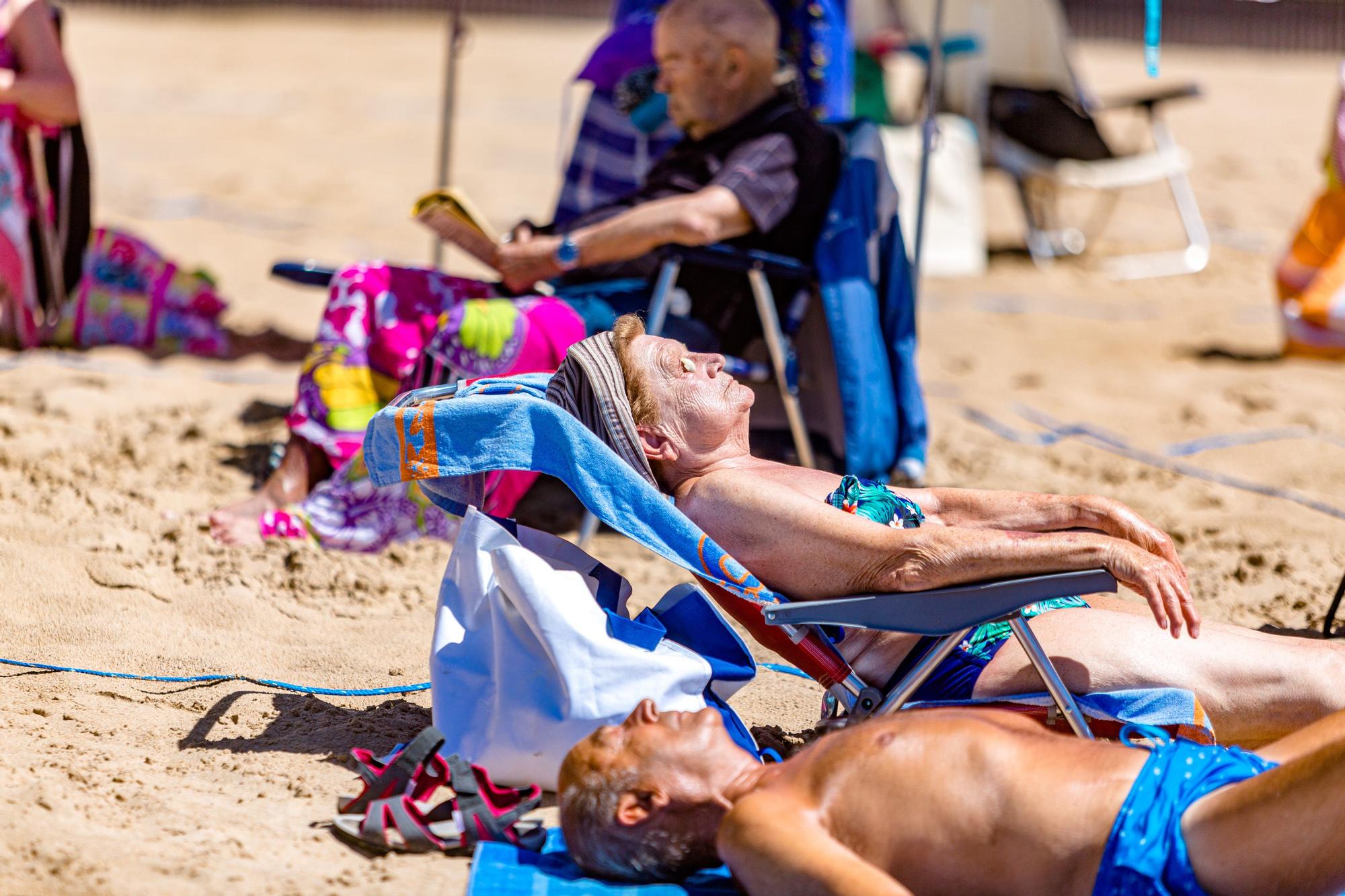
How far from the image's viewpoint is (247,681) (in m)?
2.90

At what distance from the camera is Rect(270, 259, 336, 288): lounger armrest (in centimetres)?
407

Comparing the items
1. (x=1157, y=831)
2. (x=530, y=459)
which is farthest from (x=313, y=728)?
(x=1157, y=831)

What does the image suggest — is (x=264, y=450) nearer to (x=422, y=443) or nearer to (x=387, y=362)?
(x=387, y=362)

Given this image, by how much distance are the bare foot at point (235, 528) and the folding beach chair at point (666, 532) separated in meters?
1.07

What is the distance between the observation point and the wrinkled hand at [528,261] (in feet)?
12.8

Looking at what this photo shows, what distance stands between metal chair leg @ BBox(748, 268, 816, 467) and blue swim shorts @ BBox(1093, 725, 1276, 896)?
2.11 m

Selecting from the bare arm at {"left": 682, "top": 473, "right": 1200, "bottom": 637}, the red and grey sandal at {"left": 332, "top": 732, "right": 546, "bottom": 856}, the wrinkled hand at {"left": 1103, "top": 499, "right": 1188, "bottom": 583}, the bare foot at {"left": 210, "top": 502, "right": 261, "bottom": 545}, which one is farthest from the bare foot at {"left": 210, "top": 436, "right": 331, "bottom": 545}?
the wrinkled hand at {"left": 1103, "top": 499, "right": 1188, "bottom": 583}

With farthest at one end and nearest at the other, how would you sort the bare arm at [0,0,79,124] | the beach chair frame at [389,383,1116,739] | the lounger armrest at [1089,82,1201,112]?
the lounger armrest at [1089,82,1201,112], the bare arm at [0,0,79,124], the beach chair frame at [389,383,1116,739]

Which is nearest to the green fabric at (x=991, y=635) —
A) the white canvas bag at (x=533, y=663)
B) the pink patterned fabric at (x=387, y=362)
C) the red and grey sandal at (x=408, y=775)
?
the white canvas bag at (x=533, y=663)

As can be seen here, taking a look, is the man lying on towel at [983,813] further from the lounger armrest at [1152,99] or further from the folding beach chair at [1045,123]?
the folding beach chair at [1045,123]

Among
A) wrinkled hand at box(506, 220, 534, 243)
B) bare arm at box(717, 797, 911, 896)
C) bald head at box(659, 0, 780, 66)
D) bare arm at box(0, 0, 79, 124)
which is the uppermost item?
bald head at box(659, 0, 780, 66)

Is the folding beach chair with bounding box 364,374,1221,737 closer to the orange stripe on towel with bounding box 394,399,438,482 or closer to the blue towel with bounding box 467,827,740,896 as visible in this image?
the orange stripe on towel with bounding box 394,399,438,482

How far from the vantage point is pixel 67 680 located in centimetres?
282

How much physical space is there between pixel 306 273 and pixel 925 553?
2394 millimetres
